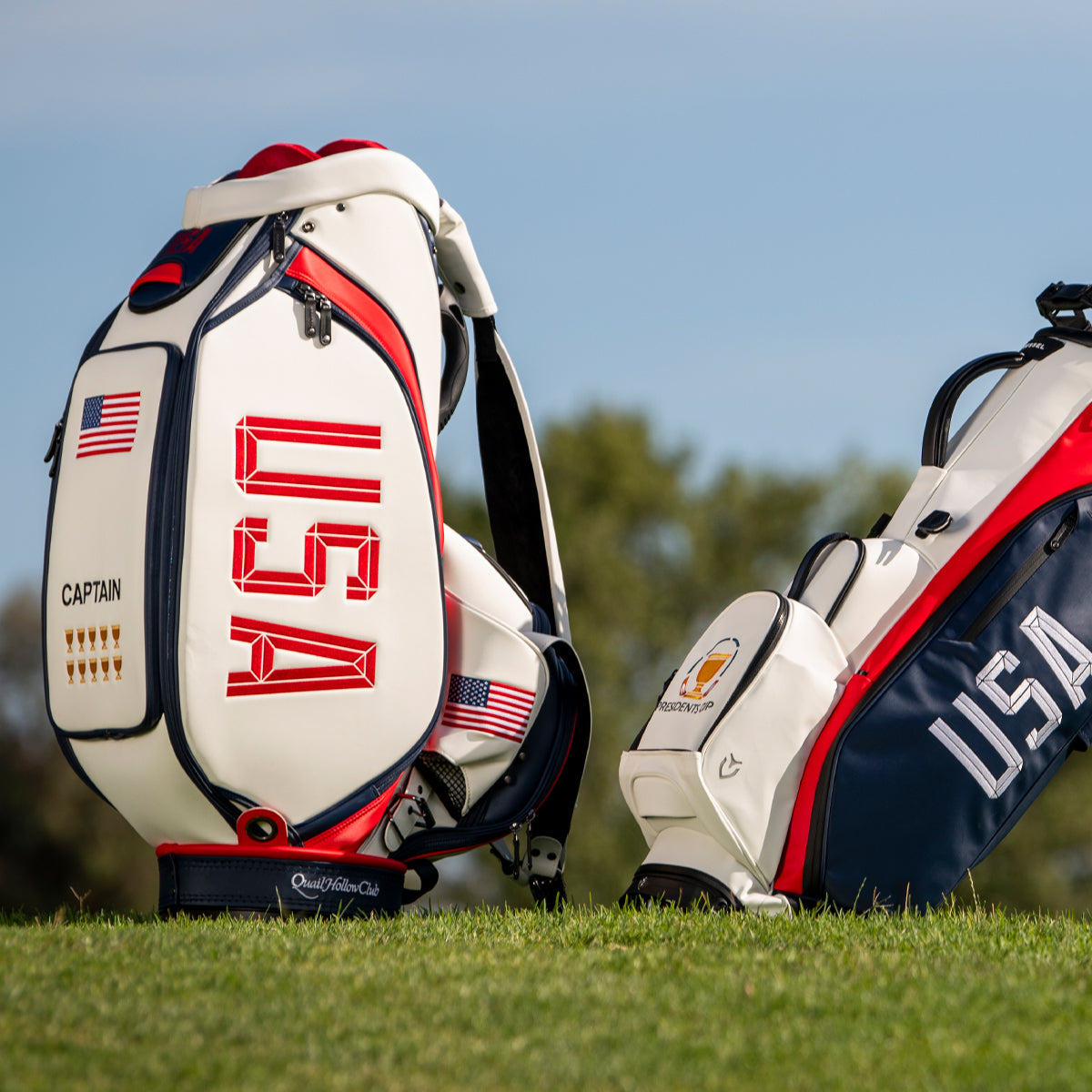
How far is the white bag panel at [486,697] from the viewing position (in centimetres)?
350

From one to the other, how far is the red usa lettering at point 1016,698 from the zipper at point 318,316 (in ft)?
5.66

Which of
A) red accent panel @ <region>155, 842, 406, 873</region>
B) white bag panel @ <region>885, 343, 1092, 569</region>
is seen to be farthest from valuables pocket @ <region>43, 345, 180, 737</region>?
white bag panel @ <region>885, 343, 1092, 569</region>

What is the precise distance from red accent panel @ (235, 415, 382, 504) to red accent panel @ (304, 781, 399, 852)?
0.71 metres

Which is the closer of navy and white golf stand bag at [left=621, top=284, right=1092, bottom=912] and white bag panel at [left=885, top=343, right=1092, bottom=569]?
navy and white golf stand bag at [left=621, top=284, right=1092, bottom=912]

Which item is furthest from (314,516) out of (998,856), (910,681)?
(998,856)

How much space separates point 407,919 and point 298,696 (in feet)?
1.80

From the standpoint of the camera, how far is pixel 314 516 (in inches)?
122

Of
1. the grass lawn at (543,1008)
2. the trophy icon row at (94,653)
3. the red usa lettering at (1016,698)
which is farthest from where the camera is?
the red usa lettering at (1016,698)

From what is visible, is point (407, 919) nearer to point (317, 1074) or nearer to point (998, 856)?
point (317, 1074)

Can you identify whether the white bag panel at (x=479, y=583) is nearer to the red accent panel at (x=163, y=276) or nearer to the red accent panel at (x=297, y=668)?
the red accent panel at (x=297, y=668)

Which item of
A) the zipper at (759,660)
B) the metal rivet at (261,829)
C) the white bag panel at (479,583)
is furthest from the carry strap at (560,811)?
the metal rivet at (261,829)

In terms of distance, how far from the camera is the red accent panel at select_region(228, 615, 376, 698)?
3.03m

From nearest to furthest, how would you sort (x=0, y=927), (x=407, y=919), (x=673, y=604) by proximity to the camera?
(x=0, y=927), (x=407, y=919), (x=673, y=604)

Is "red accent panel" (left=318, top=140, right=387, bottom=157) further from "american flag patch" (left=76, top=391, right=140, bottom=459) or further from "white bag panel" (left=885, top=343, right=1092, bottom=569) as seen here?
"white bag panel" (left=885, top=343, right=1092, bottom=569)
